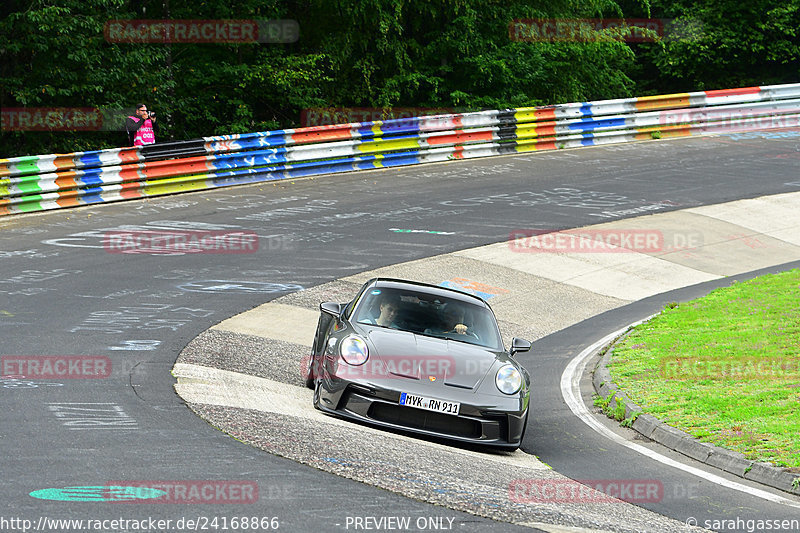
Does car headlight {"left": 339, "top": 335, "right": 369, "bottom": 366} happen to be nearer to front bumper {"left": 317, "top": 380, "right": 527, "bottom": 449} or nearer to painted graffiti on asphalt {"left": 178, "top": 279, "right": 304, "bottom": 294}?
front bumper {"left": 317, "top": 380, "right": 527, "bottom": 449}

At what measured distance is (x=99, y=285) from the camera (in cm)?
1409

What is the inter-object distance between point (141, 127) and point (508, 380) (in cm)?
1550

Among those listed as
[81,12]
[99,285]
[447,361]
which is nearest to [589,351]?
[447,361]

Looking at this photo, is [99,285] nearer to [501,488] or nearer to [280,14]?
[501,488]

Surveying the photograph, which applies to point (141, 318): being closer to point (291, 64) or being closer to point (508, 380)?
point (508, 380)

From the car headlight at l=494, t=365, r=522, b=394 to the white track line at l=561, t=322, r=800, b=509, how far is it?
1.46 meters

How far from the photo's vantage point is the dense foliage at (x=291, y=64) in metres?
24.0

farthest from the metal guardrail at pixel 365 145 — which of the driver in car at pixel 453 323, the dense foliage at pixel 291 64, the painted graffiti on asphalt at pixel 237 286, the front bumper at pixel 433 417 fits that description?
the front bumper at pixel 433 417

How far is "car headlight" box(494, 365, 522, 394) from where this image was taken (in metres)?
9.16

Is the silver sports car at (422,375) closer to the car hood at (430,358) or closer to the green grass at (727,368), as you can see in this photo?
the car hood at (430,358)

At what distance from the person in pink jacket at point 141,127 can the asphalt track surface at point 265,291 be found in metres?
2.54

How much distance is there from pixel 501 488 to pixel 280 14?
2412 cm

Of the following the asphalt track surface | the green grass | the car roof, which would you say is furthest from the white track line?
the car roof

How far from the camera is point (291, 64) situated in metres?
27.1
